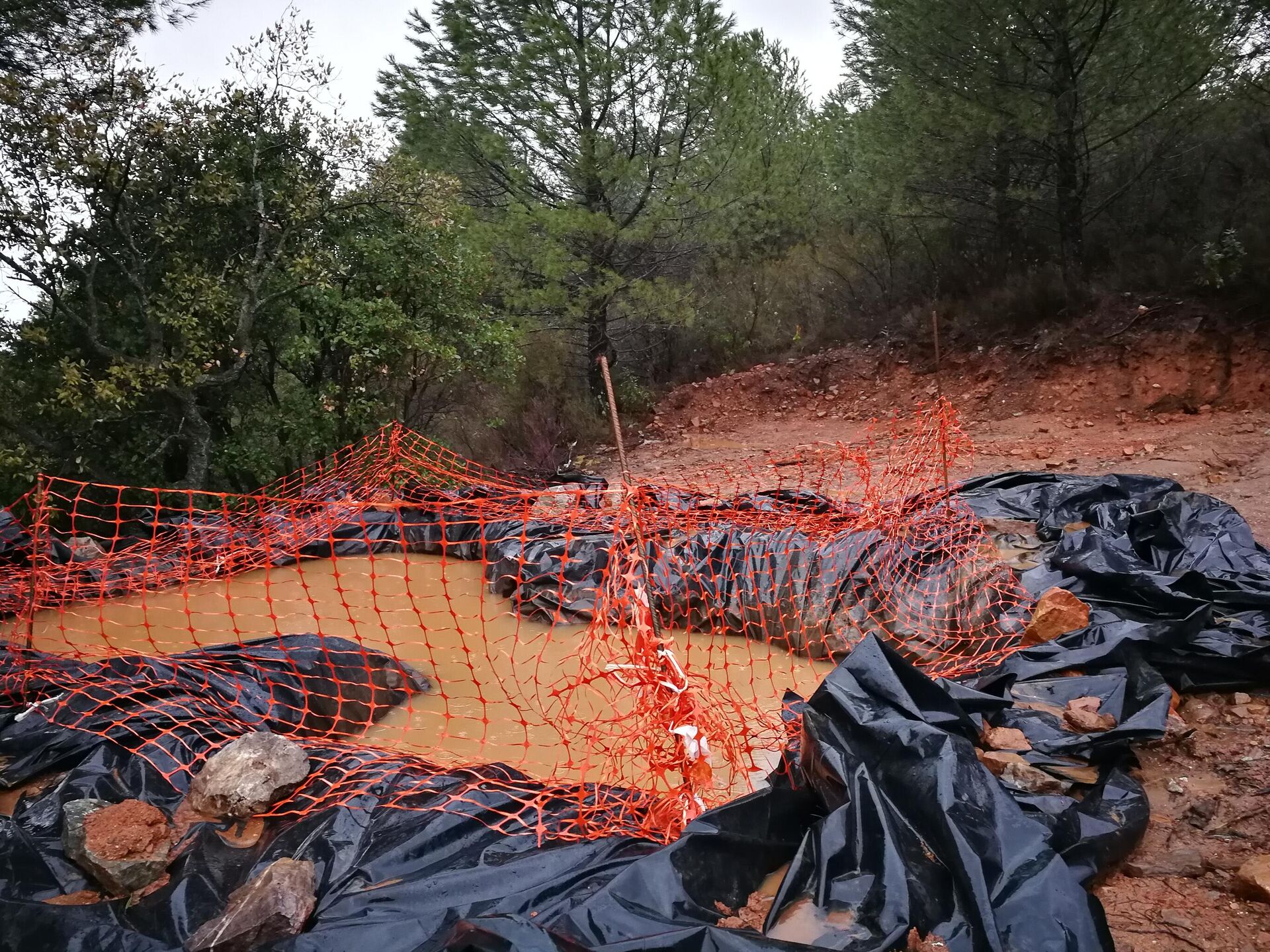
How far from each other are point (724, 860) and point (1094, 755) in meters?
1.51

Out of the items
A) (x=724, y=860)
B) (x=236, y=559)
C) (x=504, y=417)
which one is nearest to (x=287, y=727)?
(x=724, y=860)

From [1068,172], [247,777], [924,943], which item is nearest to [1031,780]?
[924,943]

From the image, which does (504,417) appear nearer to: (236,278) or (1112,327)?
(236,278)

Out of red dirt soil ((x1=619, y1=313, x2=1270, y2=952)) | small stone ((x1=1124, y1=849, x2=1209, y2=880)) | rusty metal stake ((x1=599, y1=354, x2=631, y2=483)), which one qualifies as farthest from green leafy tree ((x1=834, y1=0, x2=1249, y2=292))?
small stone ((x1=1124, y1=849, x2=1209, y2=880))

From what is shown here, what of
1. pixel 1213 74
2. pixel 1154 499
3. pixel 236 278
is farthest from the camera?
pixel 1213 74

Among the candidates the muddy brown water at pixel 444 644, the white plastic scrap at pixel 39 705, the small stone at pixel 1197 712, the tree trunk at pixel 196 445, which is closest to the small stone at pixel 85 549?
the muddy brown water at pixel 444 644

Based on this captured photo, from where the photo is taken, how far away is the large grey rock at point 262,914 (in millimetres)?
1993

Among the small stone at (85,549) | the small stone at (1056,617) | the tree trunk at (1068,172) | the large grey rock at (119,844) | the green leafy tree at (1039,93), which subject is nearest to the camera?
the large grey rock at (119,844)

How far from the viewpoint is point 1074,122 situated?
28.1 ft

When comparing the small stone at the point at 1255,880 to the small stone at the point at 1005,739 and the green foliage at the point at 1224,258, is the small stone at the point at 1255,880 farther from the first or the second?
the green foliage at the point at 1224,258

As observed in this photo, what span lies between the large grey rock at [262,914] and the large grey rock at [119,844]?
1.13 ft

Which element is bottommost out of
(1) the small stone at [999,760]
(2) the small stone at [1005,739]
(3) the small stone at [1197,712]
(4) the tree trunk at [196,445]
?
(3) the small stone at [1197,712]

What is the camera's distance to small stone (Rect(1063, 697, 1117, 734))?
281 cm

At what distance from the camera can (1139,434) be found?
7.62m
